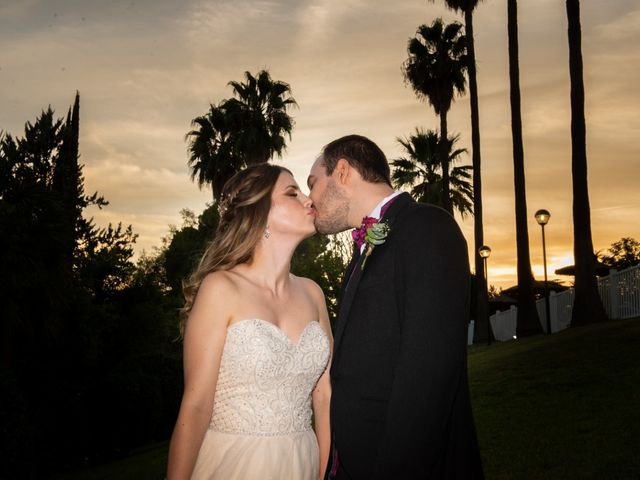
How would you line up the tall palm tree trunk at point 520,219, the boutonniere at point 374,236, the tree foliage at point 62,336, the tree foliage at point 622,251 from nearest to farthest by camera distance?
the boutonniere at point 374,236 < the tree foliage at point 62,336 < the tall palm tree trunk at point 520,219 < the tree foliage at point 622,251

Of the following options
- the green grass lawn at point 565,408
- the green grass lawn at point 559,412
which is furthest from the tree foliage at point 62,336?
the green grass lawn at point 565,408

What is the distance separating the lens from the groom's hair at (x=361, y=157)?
4.05m

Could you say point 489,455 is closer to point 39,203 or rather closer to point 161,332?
point 39,203

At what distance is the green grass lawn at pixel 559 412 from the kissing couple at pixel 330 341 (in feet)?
18.9

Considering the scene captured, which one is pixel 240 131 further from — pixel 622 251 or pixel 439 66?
pixel 622 251

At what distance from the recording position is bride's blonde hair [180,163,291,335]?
4.65 meters

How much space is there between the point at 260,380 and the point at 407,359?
159cm

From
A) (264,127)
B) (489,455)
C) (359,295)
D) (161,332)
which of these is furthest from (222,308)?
(264,127)

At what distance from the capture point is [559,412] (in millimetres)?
11852

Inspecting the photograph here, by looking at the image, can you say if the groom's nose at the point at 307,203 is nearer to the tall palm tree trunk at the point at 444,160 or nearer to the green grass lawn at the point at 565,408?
the green grass lawn at the point at 565,408

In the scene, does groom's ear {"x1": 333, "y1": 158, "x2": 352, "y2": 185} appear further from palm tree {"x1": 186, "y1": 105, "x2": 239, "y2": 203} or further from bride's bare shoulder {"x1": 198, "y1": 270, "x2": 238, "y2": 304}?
palm tree {"x1": 186, "y1": 105, "x2": 239, "y2": 203}

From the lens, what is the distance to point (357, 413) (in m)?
3.38

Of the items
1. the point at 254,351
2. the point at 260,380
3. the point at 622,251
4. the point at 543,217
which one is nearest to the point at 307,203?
the point at 254,351

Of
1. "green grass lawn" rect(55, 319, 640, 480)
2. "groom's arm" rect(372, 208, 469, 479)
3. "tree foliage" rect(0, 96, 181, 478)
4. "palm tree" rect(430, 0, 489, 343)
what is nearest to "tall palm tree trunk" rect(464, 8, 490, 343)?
"palm tree" rect(430, 0, 489, 343)
